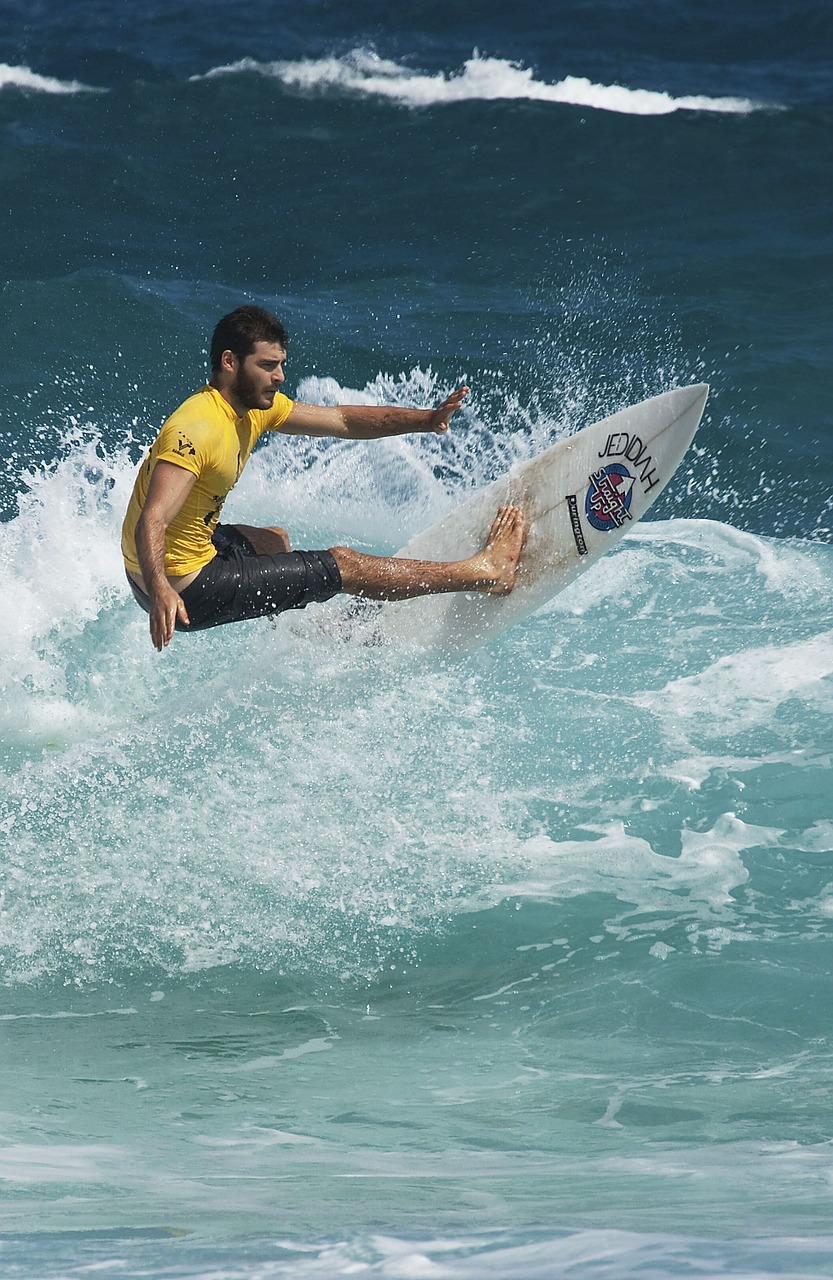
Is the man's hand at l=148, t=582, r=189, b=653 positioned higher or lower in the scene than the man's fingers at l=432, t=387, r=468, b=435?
lower

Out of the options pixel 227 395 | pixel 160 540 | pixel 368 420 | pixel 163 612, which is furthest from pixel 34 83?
pixel 163 612

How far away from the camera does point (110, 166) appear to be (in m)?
16.2

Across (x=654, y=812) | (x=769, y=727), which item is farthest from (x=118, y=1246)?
(x=769, y=727)

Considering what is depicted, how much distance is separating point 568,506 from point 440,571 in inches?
43.1

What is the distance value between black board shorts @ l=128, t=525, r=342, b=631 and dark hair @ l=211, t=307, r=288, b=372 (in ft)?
3.33

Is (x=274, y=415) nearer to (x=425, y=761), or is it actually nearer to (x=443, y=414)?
(x=443, y=414)

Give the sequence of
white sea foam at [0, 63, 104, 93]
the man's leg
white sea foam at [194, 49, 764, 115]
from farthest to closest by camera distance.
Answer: white sea foam at [0, 63, 104, 93]
white sea foam at [194, 49, 764, 115]
the man's leg

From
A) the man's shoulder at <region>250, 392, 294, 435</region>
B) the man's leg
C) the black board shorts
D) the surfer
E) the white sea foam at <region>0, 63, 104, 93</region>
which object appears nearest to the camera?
the surfer

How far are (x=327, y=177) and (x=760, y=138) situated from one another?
5.86 metres

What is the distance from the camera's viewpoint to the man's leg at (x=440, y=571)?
248 inches

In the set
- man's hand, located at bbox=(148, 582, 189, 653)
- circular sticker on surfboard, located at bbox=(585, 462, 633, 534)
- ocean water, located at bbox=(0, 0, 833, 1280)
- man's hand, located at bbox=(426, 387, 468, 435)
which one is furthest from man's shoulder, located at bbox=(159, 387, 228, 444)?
circular sticker on surfboard, located at bbox=(585, 462, 633, 534)

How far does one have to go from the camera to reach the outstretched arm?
6.45 metres

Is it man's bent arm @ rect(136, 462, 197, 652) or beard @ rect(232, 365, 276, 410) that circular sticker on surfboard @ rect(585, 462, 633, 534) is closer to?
beard @ rect(232, 365, 276, 410)

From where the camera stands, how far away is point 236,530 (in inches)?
256
